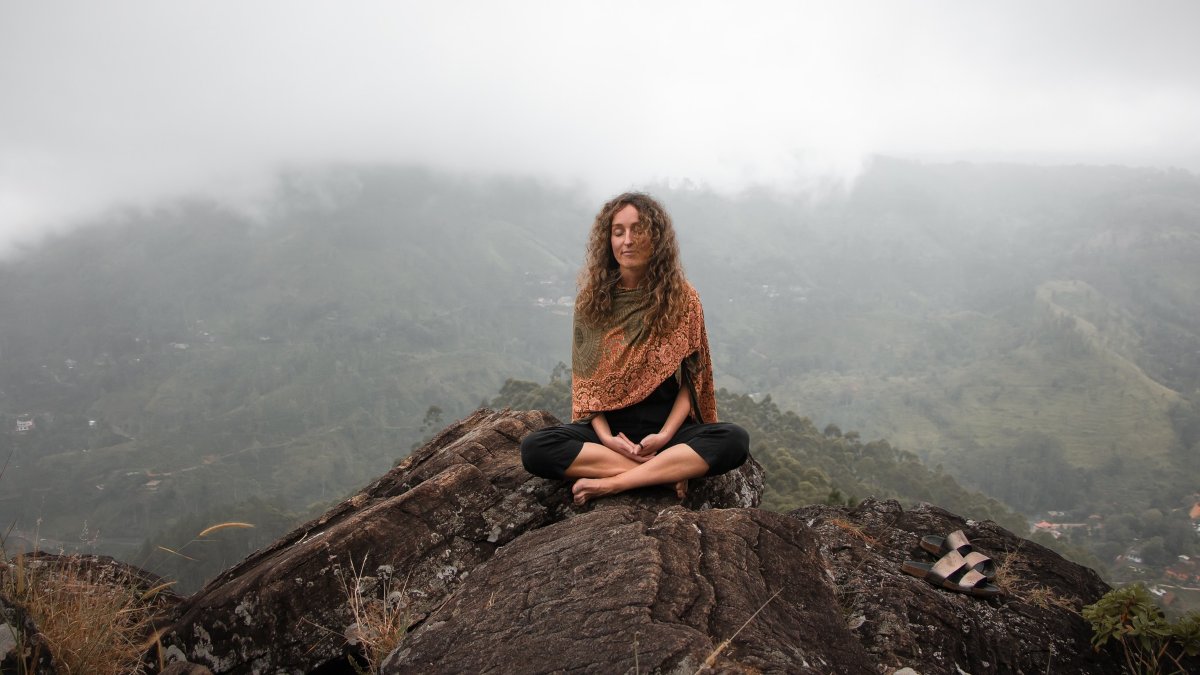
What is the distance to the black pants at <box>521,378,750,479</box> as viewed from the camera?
5398mm

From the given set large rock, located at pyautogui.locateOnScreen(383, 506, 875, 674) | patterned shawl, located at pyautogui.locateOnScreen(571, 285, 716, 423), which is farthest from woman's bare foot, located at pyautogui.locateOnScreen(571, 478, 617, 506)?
patterned shawl, located at pyautogui.locateOnScreen(571, 285, 716, 423)

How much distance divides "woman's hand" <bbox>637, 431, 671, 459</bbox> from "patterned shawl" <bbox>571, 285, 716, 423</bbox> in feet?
1.36

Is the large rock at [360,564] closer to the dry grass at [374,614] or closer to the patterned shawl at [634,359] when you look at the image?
the dry grass at [374,614]

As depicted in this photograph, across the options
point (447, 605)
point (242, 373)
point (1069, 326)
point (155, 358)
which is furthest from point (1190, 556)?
point (155, 358)

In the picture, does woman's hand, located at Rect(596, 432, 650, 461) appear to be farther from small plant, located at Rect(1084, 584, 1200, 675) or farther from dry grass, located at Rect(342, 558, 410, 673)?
small plant, located at Rect(1084, 584, 1200, 675)

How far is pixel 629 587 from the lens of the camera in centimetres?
364

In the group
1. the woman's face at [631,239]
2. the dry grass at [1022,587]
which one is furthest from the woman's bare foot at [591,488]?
the dry grass at [1022,587]

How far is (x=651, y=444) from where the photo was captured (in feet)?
18.1

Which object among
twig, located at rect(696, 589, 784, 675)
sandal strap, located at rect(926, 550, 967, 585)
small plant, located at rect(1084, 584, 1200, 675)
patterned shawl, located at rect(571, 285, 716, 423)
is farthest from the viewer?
patterned shawl, located at rect(571, 285, 716, 423)

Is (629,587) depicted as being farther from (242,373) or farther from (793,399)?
(242,373)

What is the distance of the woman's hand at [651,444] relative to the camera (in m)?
5.50

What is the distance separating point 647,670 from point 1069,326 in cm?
21186

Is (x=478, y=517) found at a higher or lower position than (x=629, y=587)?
lower

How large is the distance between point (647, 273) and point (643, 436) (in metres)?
1.42
